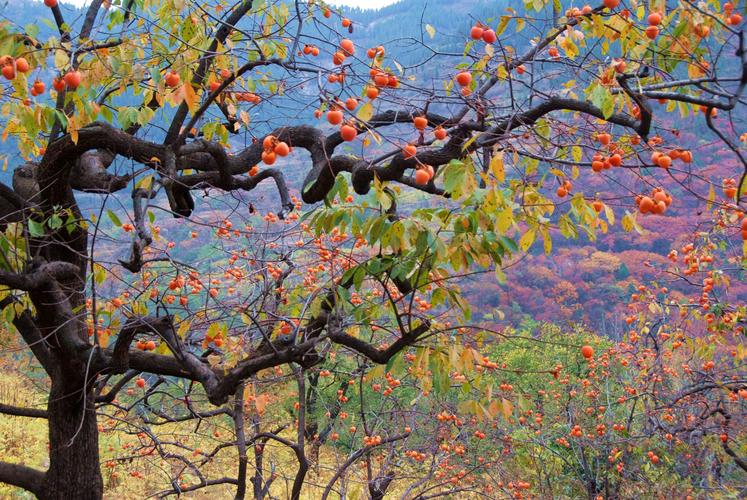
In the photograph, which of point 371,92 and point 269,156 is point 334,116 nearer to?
point 371,92

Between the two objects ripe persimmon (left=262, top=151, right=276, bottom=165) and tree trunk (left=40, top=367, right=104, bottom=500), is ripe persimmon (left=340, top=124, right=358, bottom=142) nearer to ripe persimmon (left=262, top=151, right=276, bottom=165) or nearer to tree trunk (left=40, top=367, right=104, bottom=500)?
ripe persimmon (left=262, top=151, right=276, bottom=165)

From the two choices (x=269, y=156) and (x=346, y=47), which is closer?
(x=269, y=156)

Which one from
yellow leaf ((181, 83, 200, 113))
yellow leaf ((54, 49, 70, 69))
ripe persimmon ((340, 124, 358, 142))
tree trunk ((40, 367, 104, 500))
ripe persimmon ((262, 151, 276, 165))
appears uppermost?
yellow leaf ((54, 49, 70, 69))

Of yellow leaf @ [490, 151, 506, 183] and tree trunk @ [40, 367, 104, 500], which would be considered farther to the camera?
tree trunk @ [40, 367, 104, 500]

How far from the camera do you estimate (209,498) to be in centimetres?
747

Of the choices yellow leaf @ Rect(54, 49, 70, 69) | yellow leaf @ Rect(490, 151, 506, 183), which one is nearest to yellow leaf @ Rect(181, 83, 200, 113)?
yellow leaf @ Rect(54, 49, 70, 69)

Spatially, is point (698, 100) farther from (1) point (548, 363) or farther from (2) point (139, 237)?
(1) point (548, 363)

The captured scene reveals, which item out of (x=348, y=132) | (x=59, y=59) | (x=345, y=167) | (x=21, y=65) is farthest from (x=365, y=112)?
(x=21, y=65)

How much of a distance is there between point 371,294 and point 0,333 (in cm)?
664

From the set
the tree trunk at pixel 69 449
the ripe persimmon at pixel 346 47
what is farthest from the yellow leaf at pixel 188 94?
the tree trunk at pixel 69 449

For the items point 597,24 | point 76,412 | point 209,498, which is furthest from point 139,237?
point 209,498

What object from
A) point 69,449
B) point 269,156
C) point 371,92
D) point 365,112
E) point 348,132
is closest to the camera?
point 365,112

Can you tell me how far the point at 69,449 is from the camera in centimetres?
298

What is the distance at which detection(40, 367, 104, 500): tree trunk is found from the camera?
296cm
